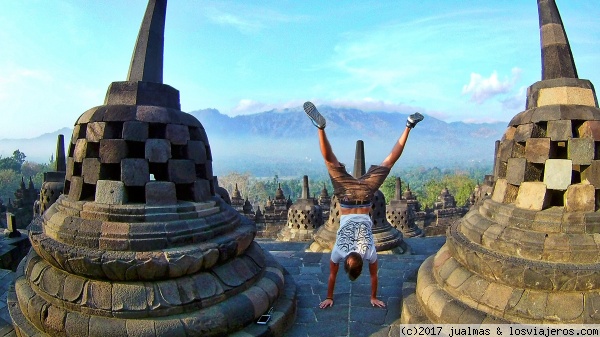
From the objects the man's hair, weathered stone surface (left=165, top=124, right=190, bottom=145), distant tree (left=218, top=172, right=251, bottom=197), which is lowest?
distant tree (left=218, top=172, right=251, bottom=197)

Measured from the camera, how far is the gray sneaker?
4.02 m

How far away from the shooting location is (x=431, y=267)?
14.8 feet

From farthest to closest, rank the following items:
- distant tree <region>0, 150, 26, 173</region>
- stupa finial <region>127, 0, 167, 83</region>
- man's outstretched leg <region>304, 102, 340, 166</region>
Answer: distant tree <region>0, 150, 26, 173</region>
stupa finial <region>127, 0, 167, 83</region>
man's outstretched leg <region>304, 102, 340, 166</region>

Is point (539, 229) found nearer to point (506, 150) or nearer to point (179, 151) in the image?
point (506, 150)

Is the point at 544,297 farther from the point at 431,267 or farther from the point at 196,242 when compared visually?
the point at 196,242

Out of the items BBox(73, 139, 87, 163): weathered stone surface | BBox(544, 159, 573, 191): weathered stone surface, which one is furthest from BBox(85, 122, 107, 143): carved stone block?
BBox(544, 159, 573, 191): weathered stone surface

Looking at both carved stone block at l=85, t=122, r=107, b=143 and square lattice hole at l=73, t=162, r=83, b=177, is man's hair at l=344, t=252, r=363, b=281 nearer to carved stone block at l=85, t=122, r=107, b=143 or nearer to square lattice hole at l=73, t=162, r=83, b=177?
carved stone block at l=85, t=122, r=107, b=143

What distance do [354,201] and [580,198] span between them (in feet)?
7.42

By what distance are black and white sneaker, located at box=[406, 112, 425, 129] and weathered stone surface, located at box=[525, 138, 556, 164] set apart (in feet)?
3.80

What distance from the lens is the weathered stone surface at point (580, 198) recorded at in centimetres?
360

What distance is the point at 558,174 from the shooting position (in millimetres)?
3691

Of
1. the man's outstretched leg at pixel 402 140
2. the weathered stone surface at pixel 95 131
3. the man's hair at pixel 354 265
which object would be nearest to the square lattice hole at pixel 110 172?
the weathered stone surface at pixel 95 131

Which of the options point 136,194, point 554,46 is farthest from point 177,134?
point 554,46

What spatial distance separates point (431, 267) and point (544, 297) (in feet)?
4.36
